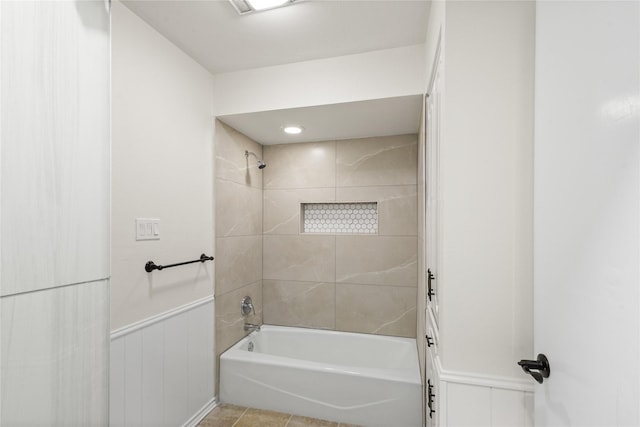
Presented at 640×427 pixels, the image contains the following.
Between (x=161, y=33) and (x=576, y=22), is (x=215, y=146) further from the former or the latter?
(x=576, y=22)

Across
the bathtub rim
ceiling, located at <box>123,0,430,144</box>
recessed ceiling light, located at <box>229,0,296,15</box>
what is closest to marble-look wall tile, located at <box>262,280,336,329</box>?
the bathtub rim

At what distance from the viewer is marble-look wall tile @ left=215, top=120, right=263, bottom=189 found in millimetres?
2320

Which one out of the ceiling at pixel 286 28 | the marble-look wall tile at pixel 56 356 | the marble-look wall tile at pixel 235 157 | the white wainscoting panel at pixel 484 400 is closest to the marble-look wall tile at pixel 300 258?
the marble-look wall tile at pixel 235 157

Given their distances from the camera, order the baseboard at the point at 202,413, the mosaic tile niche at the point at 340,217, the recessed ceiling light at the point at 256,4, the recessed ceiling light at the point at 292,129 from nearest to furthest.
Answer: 1. the recessed ceiling light at the point at 256,4
2. the baseboard at the point at 202,413
3. the recessed ceiling light at the point at 292,129
4. the mosaic tile niche at the point at 340,217

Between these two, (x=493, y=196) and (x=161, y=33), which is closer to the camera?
(x=493, y=196)

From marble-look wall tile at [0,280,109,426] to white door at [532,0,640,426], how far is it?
1660 millimetres

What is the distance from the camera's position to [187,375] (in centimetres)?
200

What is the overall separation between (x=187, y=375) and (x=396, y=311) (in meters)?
1.75

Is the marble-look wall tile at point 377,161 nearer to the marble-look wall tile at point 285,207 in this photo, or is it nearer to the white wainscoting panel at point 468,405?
the marble-look wall tile at point 285,207

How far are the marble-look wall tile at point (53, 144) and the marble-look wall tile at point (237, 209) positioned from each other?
98 centimetres

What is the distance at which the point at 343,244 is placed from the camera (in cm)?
290

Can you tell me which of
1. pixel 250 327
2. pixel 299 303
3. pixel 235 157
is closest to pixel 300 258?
pixel 299 303

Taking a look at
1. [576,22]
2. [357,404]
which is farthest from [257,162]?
[576,22]

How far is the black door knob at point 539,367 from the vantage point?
86 cm
